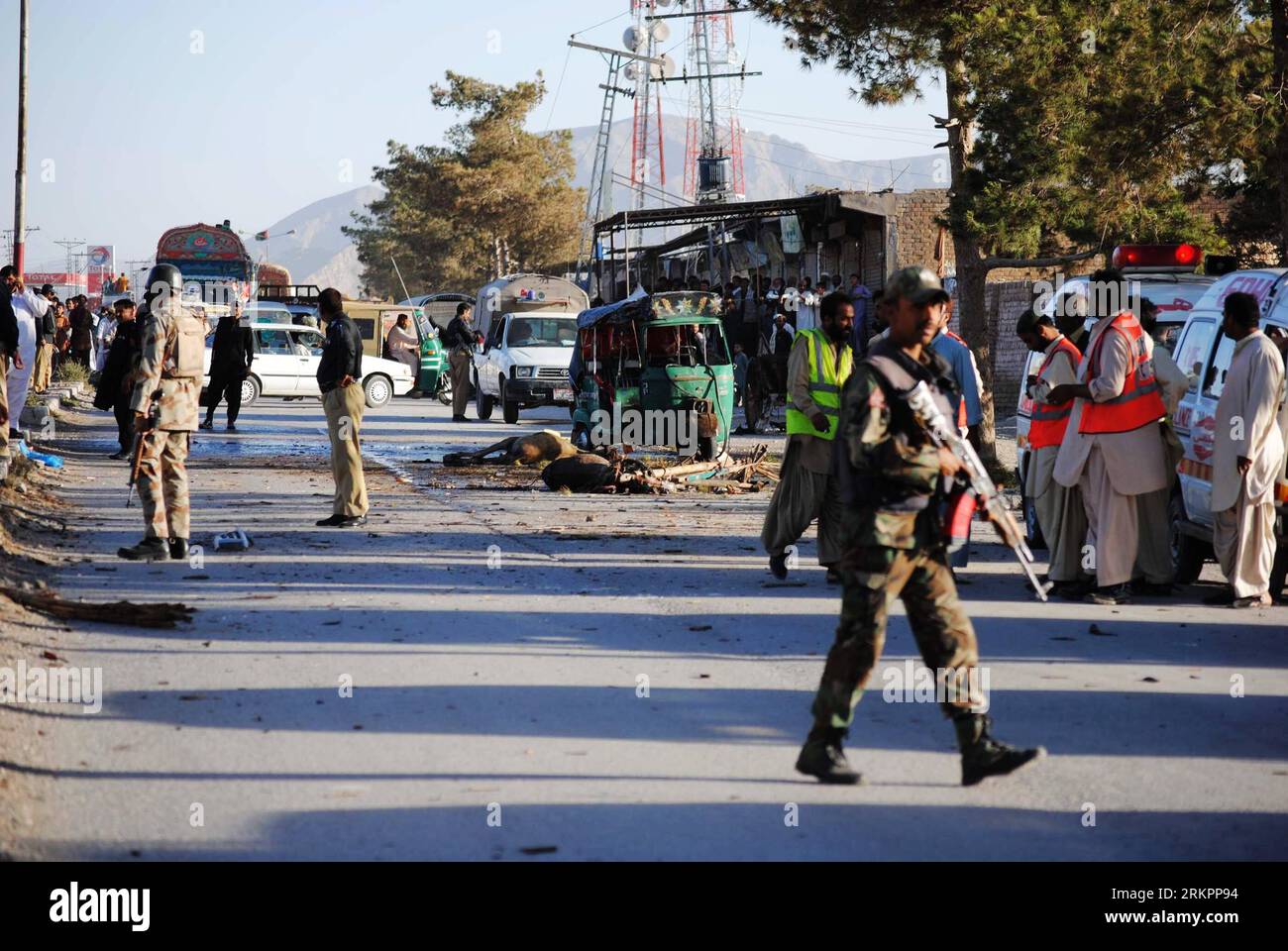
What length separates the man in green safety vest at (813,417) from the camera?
1101cm

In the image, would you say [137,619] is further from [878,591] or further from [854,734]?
[878,591]

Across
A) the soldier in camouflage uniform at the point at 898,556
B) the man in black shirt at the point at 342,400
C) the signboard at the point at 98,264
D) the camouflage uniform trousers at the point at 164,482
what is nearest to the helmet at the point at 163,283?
the camouflage uniform trousers at the point at 164,482

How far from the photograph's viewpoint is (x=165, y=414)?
12.0m

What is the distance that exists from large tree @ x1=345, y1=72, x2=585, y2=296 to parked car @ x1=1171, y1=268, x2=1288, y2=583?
70626 mm

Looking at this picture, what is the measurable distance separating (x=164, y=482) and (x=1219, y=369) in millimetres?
7431

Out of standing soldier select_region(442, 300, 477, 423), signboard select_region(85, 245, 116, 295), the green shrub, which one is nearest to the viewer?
standing soldier select_region(442, 300, 477, 423)

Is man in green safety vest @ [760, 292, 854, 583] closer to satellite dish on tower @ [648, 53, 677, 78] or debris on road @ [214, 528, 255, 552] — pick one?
debris on road @ [214, 528, 255, 552]

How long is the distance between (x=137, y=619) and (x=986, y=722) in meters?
5.41

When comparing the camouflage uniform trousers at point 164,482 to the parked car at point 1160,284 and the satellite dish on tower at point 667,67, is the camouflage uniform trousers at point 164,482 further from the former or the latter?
the satellite dish on tower at point 667,67

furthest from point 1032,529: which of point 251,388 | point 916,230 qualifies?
point 251,388

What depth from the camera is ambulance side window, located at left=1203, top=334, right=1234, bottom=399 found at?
11.2 meters

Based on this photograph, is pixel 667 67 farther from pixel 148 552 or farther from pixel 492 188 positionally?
pixel 148 552

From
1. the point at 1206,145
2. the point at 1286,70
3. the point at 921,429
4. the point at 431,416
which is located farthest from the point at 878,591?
the point at 431,416

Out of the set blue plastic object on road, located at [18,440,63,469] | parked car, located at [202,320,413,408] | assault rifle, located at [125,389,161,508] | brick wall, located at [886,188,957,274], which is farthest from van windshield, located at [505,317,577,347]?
assault rifle, located at [125,389,161,508]
